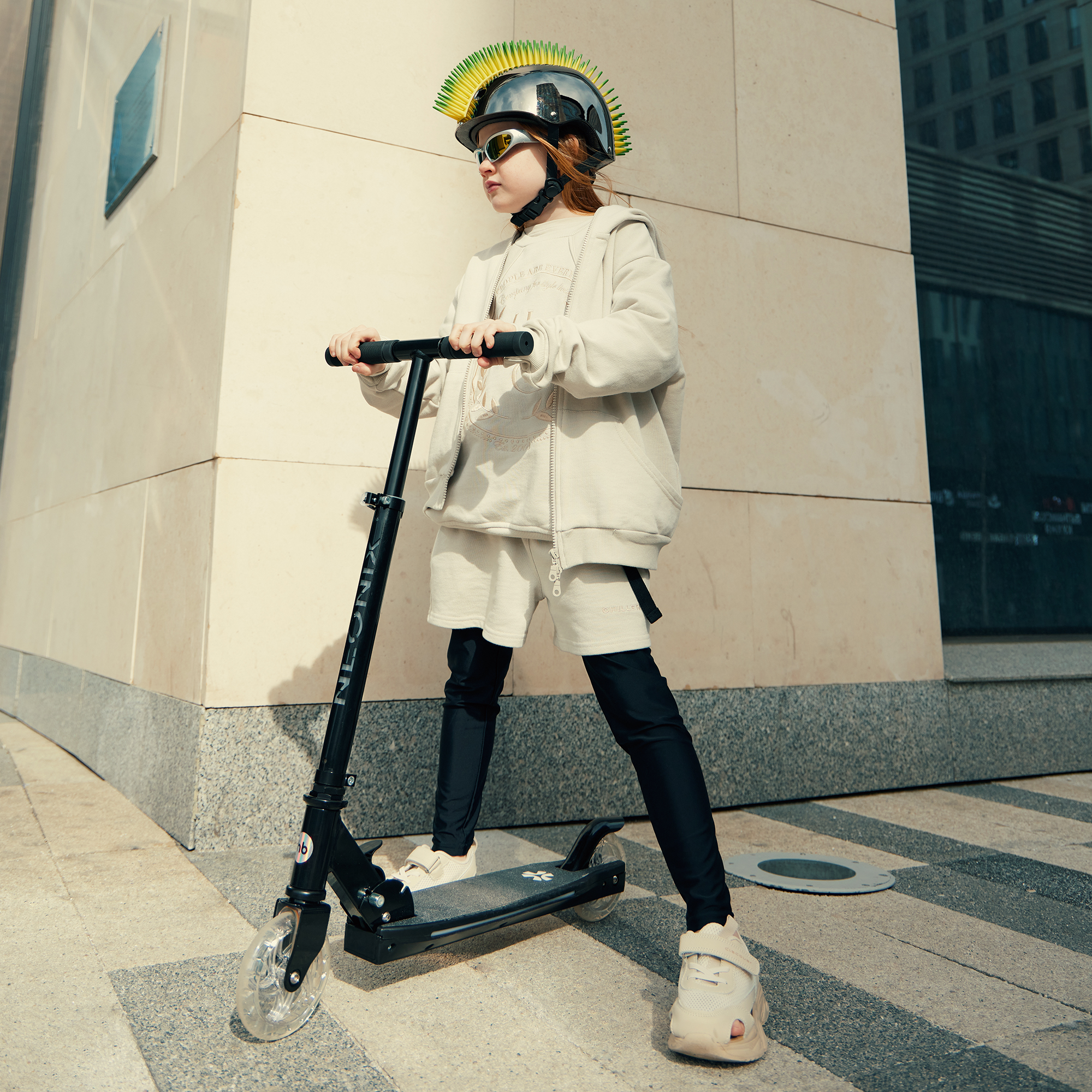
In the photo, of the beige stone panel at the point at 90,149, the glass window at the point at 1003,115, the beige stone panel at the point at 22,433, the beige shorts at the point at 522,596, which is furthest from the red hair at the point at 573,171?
the glass window at the point at 1003,115

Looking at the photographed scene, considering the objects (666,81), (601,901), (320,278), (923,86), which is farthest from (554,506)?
(923,86)

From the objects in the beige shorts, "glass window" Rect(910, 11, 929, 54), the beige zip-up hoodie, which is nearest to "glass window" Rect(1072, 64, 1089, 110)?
"glass window" Rect(910, 11, 929, 54)

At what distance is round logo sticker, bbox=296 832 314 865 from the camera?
1.62m

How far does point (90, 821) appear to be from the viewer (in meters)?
3.21

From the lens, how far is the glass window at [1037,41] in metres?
6.23

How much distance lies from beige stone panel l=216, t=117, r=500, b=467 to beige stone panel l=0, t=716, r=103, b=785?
1922 mm

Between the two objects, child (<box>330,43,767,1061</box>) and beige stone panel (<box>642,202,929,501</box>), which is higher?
beige stone panel (<box>642,202,929,501</box>)

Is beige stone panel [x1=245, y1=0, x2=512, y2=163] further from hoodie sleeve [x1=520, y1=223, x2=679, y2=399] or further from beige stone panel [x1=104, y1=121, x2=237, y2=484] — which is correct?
hoodie sleeve [x1=520, y1=223, x2=679, y2=399]

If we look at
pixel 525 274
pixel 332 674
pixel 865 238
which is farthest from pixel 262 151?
pixel 865 238

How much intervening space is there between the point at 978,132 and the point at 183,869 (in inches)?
245

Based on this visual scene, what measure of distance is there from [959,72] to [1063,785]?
14.5 feet

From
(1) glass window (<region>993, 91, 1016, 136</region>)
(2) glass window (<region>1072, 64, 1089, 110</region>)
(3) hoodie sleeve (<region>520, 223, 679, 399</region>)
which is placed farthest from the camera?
(2) glass window (<region>1072, 64, 1089, 110</region>)

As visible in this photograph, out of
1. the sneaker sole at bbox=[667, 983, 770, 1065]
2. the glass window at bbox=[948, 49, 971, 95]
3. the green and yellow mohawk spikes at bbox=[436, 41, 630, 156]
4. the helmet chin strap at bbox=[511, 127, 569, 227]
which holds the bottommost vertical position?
the sneaker sole at bbox=[667, 983, 770, 1065]

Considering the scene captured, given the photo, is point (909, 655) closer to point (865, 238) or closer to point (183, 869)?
point (865, 238)
